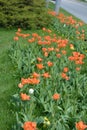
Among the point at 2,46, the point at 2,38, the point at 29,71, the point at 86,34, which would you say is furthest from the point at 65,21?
the point at 29,71

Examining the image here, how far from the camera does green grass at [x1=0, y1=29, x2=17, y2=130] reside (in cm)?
425

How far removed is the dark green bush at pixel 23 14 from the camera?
9422 mm

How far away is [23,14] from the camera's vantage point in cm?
958

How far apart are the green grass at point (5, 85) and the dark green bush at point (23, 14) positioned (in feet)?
4.17

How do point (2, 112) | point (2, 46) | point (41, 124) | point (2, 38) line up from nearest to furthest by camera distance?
point (41, 124) < point (2, 112) < point (2, 46) < point (2, 38)

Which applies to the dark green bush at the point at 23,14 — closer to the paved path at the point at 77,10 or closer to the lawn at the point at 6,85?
the lawn at the point at 6,85

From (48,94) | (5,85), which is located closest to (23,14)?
(5,85)

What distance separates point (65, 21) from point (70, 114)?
6099 mm

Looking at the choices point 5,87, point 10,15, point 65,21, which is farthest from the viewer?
point 65,21

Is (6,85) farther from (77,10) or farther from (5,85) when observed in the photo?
(77,10)

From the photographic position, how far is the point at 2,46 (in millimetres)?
7832

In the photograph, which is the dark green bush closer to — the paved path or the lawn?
the lawn

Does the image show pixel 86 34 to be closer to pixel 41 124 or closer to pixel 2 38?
pixel 2 38

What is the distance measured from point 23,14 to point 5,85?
176 inches
